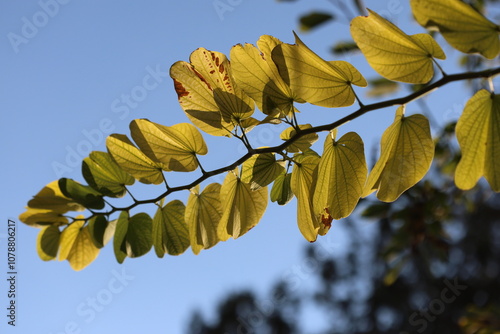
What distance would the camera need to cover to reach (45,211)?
0.88 m

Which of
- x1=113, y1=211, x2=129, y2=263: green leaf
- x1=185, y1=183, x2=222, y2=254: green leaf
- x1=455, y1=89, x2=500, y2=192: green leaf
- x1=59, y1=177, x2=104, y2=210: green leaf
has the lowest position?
x1=455, y1=89, x2=500, y2=192: green leaf

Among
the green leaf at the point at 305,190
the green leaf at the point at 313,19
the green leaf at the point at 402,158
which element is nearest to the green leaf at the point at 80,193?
the green leaf at the point at 305,190

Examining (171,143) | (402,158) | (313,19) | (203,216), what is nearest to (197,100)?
(171,143)

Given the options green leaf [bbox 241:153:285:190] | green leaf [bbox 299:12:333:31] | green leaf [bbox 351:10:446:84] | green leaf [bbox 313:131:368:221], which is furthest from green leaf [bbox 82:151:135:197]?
green leaf [bbox 299:12:333:31]

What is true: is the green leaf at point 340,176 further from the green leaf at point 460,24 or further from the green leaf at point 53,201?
the green leaf at point 53,201

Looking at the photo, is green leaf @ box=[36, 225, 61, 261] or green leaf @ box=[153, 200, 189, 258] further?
green leaf @ box=[36, 225, 61, 261]

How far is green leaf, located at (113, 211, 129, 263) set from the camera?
32.5 inches

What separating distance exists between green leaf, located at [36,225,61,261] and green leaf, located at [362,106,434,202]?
1.96ft

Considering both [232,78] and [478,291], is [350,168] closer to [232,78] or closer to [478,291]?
[232,78]

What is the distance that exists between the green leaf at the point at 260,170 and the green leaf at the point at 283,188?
1.6 inches

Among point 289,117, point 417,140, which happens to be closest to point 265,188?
point 289,117

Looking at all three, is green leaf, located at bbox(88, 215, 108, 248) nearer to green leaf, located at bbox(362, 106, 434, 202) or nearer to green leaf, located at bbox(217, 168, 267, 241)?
green leaf, located at bbox(217, 168, 267, 241)

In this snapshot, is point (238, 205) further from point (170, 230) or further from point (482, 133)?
point (482, 133)

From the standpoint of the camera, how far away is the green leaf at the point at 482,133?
0.56 meters
